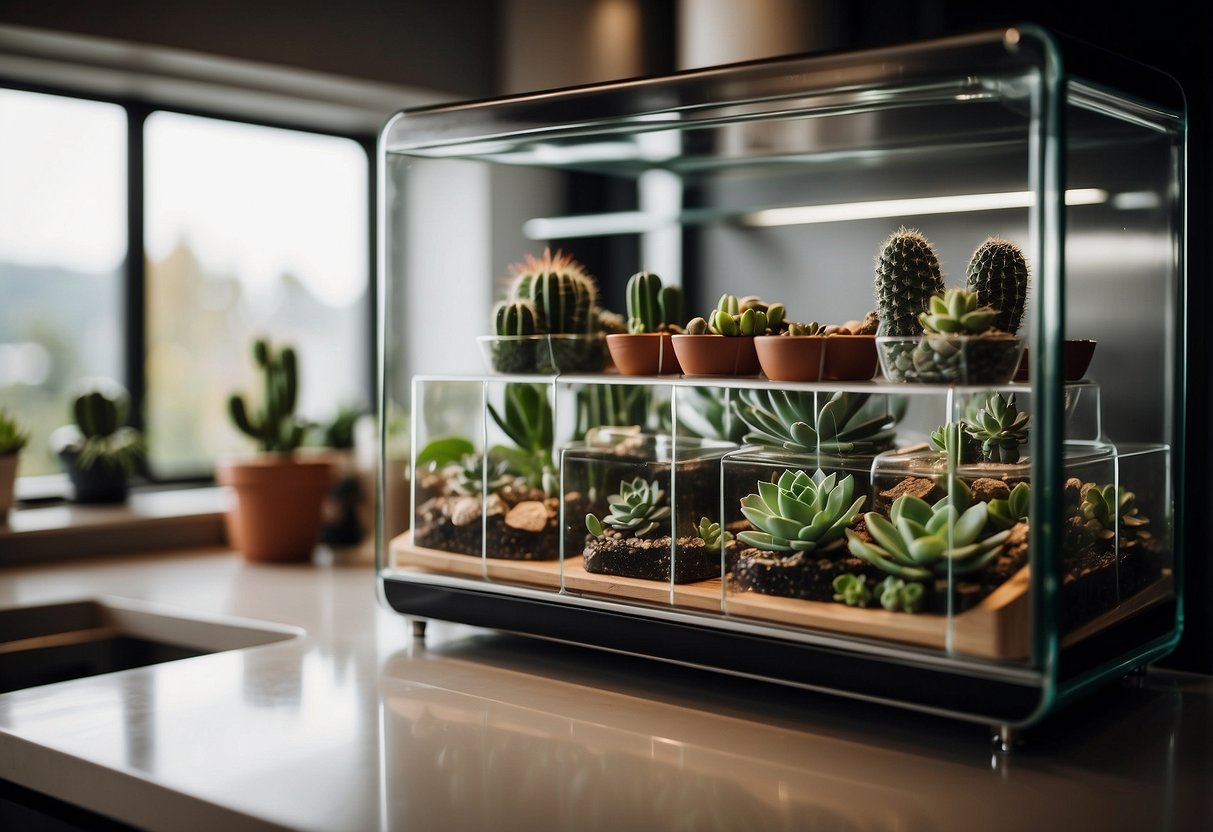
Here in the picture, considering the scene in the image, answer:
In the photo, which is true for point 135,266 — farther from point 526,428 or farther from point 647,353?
point 647,353

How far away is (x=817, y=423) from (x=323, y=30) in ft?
5.10

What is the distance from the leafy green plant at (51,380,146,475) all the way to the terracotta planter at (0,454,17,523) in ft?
0.53

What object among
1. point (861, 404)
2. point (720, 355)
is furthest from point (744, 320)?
point (861, 404)

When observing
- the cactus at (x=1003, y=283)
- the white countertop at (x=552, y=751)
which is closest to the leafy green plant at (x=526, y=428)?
the white countertop at (x=552, y=751)

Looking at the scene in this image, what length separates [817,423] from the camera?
1.28 metres

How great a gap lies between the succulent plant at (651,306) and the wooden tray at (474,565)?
1.00 ft

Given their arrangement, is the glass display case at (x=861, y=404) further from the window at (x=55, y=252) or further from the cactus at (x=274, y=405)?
the window at (x=55, y=252)

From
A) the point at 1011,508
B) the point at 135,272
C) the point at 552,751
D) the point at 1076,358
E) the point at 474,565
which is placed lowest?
the point at 552,751

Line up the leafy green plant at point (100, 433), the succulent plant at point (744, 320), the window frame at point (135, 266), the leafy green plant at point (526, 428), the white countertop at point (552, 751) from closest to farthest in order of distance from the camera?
the white countertop at point (552, 751)
the succulent plant at point (744, 320)
the leafy green plant at point (526, 428)
the leafy green plant at point (100, 433)
the window frame at point (135, 266)

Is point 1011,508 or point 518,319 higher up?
point 518,319

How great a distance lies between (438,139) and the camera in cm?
149

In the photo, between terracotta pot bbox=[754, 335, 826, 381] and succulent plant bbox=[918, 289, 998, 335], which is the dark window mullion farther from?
succulent plant bbox=[918, 289, 998, 335]

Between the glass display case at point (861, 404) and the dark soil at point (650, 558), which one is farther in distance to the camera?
the dark soil at point (650, 558)

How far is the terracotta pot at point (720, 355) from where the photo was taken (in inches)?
51.6
